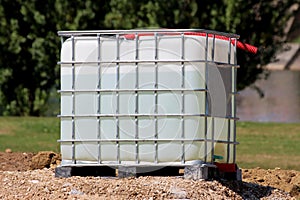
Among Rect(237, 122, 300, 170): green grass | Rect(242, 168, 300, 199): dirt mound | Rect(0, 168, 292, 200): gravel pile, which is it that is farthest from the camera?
Rect(237, 122, 300, 170): green grass

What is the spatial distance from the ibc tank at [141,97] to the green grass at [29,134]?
6.47 m

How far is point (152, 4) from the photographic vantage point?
80.1 ft

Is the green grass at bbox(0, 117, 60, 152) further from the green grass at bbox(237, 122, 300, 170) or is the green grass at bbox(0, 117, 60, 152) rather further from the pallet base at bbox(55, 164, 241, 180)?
the pallet base at bbox(55, 164, 241, 180)

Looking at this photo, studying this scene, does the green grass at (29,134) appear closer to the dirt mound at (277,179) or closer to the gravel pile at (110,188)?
the dirt mound at (277,179)

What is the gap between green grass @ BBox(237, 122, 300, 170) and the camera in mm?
13945

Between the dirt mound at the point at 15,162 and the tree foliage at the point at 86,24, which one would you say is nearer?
the dirt mound at the point at 15,162

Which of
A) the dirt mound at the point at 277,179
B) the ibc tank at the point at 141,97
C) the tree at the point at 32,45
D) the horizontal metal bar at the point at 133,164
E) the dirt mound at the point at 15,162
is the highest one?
the tree at the point at 32,45

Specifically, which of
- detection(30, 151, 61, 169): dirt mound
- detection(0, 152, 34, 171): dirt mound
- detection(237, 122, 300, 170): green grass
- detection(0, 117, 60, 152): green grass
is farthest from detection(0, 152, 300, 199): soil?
detection(0, 117, 60, 152): green grass

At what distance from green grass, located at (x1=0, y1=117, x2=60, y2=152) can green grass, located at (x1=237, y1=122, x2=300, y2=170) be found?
11.1ft

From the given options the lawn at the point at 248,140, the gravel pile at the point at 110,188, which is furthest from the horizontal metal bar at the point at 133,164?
the lawn at the point at 248,140

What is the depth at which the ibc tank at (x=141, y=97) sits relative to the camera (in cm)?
834

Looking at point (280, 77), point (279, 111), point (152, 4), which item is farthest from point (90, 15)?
point (280, 77)

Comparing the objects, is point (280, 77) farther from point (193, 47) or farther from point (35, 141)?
point (193, 47)

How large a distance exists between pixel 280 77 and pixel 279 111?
85.8 feet
